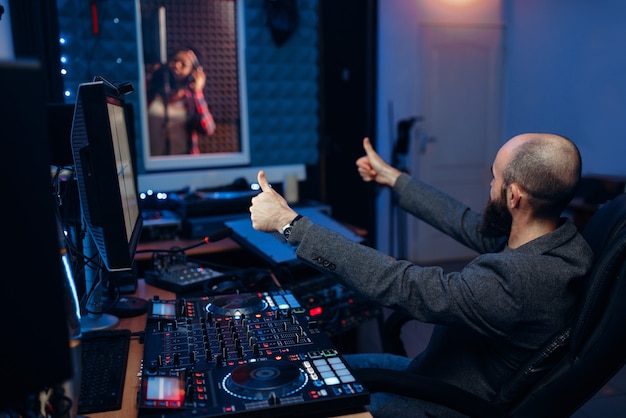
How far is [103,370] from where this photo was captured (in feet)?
3.90

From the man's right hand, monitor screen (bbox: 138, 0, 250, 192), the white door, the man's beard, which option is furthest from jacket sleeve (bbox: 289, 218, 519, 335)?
the white door

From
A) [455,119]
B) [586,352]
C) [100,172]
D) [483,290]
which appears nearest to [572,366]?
[586,352]

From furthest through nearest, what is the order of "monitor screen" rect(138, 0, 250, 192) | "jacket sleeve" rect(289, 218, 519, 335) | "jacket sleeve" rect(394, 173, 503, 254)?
1. "monitor screen" rect(138, 0, 250, 192)
2. "jacket sleeve" rect(394, 173, 503, 254)
3. "jacket sleeve" rect(289, 218, 519, 335)

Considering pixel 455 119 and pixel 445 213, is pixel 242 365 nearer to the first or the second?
pixel 445 213

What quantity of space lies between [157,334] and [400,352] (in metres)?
0.93

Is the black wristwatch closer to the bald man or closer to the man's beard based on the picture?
the bald man

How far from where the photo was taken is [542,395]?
1.23 meters

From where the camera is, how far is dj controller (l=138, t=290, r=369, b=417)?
99cm

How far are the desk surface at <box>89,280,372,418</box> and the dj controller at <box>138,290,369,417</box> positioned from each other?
2.1 inches

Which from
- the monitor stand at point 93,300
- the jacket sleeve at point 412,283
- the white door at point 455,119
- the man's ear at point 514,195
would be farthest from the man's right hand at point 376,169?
the white door at point 455,119

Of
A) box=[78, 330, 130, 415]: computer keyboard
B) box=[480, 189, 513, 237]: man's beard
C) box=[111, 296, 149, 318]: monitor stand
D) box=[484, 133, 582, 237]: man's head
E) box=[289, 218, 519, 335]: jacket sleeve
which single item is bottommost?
box=[111, 296, 149, 318]: monitor stand

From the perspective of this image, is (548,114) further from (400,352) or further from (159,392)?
(159,392)

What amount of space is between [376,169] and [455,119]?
3343mm

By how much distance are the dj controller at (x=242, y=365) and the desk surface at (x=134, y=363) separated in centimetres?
5
